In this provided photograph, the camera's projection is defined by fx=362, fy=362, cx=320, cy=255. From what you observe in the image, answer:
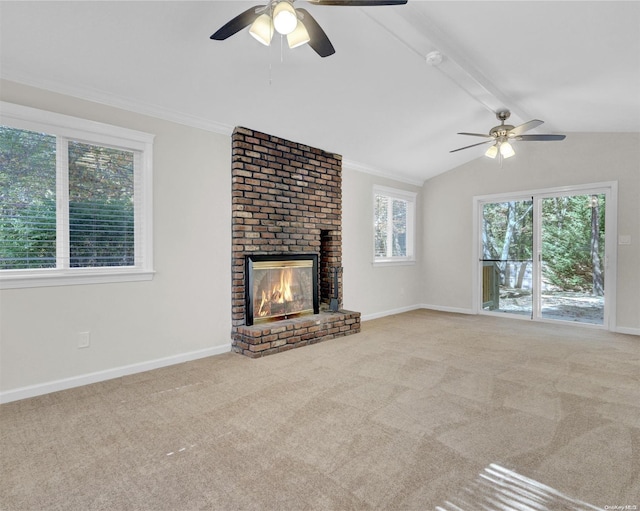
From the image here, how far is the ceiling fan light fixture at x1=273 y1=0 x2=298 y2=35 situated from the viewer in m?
1.85

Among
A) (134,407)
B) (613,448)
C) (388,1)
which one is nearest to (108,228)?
(134,407)

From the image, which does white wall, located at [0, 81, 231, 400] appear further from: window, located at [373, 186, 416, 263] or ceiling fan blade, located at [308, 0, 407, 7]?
window, located at [373, 186, 416, 263]

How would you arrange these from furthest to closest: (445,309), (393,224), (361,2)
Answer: (445,309) → (393,224) → (361,2)

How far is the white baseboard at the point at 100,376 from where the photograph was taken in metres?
2.74

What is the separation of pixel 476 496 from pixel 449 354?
2.34 metres

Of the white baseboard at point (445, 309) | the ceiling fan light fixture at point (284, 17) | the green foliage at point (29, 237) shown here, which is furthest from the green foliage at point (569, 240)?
the green foliage at point (29, 237)

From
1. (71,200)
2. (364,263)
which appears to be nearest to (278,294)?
(364,263)

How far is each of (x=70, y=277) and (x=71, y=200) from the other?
64 cm

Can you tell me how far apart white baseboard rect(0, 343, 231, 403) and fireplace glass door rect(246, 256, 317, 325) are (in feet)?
1.98

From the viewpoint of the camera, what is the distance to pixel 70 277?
9.70ft

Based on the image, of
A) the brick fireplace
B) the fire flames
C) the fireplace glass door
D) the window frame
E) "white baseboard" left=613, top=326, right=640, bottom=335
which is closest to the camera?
the brick fireplace

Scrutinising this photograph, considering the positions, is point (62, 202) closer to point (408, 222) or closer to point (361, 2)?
point (361, 2)

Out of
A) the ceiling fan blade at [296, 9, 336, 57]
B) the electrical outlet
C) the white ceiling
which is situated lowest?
the electrical outlet

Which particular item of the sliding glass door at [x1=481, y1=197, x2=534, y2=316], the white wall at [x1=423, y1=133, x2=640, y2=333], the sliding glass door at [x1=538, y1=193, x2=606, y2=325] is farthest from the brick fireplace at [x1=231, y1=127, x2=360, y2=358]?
the sliding glass door at [x1=538, y1=193, x2=606, y2=325]
